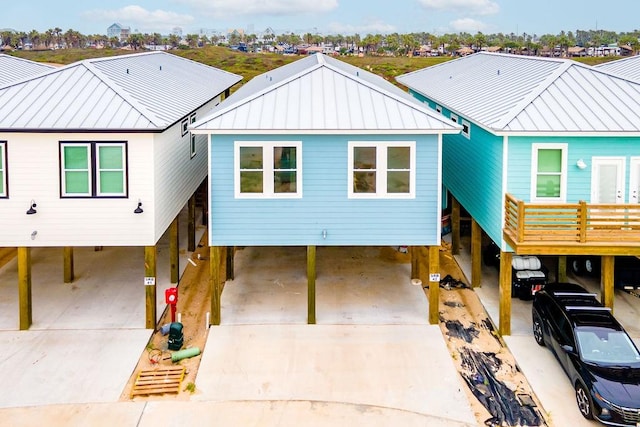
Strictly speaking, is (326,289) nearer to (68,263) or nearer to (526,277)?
(526,277)

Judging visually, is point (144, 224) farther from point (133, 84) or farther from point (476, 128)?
point (476, 128)

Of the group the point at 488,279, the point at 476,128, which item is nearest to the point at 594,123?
the point at 476,128

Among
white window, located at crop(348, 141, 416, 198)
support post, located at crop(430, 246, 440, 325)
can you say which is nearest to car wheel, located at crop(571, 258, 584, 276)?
support post, located at crop(430, 246, 440, 325)

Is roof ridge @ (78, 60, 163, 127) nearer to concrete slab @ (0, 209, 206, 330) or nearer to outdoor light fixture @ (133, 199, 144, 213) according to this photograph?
outdoor light fixture @ (133, 199, 144, 213)

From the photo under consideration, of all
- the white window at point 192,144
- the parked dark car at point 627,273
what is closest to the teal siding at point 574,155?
the parked dark car at point 627,273

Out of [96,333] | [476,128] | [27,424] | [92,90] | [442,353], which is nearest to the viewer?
[27,424]

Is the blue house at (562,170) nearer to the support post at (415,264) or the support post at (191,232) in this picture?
the support post at (415,264)
